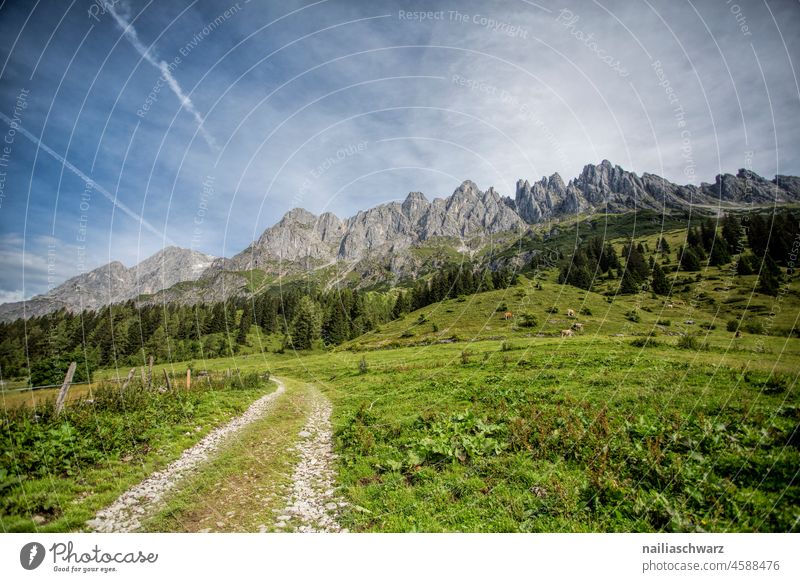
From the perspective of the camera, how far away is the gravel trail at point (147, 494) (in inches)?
258

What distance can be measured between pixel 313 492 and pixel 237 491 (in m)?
1.86

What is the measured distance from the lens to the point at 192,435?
42.8ft

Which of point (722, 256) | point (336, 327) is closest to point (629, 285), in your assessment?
point (722, 256)

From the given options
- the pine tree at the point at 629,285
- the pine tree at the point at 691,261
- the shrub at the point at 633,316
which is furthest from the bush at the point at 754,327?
the pine tree at the point at 691,261

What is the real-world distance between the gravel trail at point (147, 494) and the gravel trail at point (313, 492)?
298 centimetres

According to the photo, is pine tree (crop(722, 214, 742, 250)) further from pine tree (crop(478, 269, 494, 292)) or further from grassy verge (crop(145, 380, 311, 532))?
grassy verge (crop(145, 380, 311, 532))

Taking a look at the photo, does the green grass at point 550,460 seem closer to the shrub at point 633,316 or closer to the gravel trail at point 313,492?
the gravel trail at point 313,492

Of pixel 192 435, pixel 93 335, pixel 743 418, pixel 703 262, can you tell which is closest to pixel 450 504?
pixel 743 418

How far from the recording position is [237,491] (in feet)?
26.0

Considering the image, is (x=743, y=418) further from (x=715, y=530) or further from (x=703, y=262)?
(x=703, y=262)

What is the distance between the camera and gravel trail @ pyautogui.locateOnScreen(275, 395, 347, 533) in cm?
661

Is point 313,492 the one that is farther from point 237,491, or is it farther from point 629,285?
point 629,285
